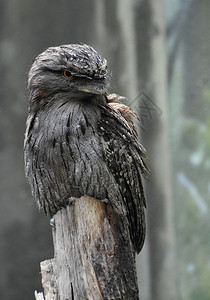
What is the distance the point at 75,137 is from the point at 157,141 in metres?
2.63

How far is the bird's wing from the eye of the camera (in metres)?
3.69

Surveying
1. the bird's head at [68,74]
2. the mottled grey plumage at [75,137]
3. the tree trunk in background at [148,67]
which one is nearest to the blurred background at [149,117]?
the tree trunk in background at [148,67]

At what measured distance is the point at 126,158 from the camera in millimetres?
3752

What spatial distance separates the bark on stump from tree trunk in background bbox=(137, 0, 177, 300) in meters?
2.42

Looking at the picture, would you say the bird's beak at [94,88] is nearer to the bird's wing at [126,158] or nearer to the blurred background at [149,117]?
the bird's wing at [126,158]

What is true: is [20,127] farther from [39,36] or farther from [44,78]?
[44,78]

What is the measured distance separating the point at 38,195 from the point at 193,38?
10.3 ft

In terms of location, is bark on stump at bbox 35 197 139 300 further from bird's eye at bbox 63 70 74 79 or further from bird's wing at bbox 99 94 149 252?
bird's eye at bbox 63 70 74 79

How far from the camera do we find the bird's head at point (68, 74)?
134 inches

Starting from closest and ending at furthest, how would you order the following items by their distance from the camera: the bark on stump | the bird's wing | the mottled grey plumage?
the bark on stump → the mottled grey plumage → the bird's wing

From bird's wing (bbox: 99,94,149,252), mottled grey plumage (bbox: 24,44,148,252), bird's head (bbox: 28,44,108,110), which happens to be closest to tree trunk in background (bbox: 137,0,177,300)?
bird's wing (bbox: 99,94,149,252)

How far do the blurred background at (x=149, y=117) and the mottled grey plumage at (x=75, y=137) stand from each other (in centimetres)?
208

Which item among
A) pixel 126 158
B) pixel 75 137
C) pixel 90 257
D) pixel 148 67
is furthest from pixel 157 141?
pixel 90 257

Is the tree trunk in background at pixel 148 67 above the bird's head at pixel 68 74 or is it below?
above
